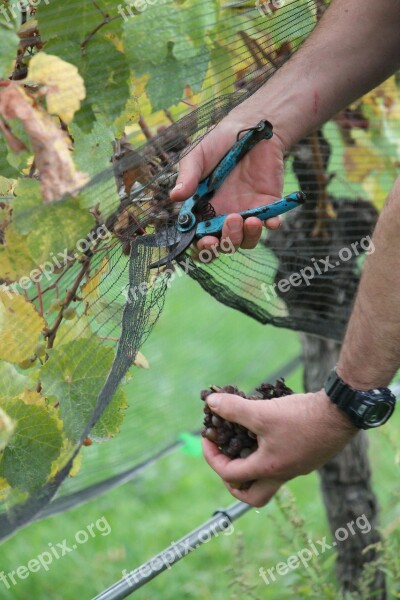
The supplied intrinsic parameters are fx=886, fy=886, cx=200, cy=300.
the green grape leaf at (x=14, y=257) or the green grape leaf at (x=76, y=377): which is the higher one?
the green grape leaf at (x=14, y=257)

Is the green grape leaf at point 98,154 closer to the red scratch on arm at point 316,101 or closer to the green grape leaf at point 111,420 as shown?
the green grape leaf at point 111,420

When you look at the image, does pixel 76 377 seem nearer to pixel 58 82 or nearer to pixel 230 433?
pixel 230 433

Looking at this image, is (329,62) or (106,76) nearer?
(106,76)

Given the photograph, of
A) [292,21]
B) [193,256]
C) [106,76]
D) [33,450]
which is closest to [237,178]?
[193,256]

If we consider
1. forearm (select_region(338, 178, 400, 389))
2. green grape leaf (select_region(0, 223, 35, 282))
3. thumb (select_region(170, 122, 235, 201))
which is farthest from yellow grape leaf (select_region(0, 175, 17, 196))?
forearm (select_region(338, 178, 400, 389))

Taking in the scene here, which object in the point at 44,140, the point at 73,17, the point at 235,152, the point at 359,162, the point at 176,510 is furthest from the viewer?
the point at 176,510

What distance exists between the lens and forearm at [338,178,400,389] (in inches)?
51.1

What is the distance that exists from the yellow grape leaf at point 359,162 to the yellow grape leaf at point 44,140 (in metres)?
1.31

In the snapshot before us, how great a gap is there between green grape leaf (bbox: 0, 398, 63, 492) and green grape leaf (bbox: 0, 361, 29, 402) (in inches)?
2.0

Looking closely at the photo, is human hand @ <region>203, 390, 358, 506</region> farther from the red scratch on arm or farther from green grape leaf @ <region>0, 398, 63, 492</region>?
the red scratch on arm

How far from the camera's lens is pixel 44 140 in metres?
1.15

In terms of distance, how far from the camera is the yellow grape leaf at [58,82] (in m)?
1.17

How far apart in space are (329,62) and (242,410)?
69 cm

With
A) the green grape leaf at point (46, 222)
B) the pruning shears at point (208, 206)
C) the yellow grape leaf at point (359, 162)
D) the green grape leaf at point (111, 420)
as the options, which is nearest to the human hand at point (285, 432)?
the green grape leaf at point (111, 420)
